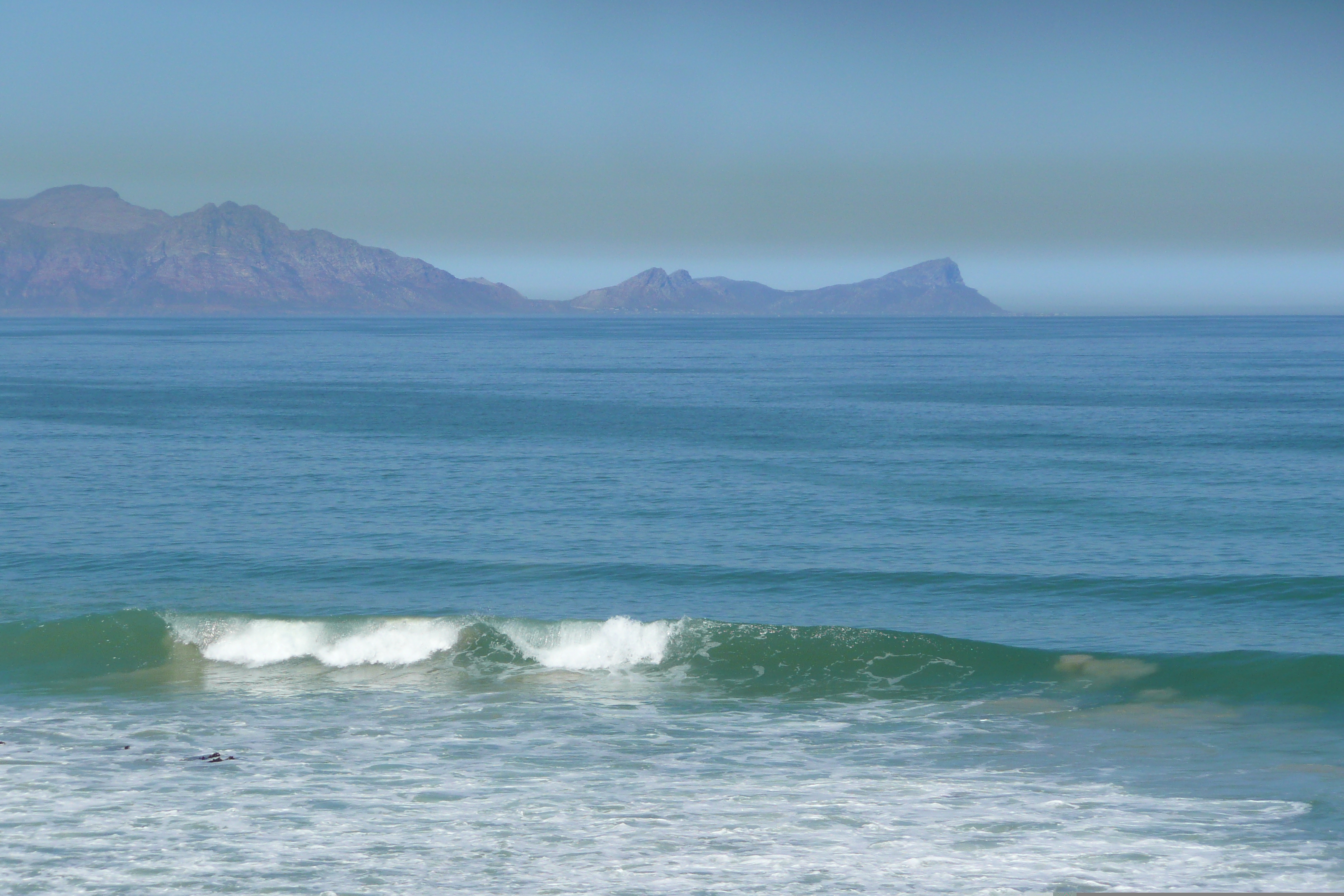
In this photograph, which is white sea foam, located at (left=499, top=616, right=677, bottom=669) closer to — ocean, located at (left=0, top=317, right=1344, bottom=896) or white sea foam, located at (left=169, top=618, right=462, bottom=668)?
ocean, located at (left=0, top=317, right=1344, bottom=896)

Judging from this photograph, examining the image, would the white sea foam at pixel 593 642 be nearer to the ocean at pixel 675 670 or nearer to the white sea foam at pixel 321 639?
the ocean at pixel 675 670

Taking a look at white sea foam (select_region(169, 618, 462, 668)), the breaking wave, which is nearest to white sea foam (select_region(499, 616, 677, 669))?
the breaking wave

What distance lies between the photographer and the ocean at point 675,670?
14.8 meters

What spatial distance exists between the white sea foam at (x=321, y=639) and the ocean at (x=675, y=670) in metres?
0.09

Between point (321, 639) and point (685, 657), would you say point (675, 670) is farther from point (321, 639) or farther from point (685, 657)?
point (321, 639)

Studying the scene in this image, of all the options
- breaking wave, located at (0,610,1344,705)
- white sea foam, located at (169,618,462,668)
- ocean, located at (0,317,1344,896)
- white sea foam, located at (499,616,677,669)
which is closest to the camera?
ocean, located at (0,317,1344,896)

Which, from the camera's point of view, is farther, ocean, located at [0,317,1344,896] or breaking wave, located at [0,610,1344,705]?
breaking wave, located at [0,610,1344,705]

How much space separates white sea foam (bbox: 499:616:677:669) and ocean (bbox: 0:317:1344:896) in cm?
8

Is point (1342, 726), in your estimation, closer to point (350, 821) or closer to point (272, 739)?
point (350, 821)

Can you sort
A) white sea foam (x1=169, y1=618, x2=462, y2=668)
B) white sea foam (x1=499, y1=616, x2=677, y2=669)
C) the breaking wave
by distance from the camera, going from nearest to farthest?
the breaking wave → white sea foam (x1=499, y1=616, x2=677, y2=669) → white sea foam (x1=169, y1=618, x2=462, y2=668)

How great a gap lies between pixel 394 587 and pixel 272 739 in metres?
11.4

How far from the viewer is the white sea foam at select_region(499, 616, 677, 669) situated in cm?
2491

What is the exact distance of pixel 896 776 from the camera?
17.6 meters

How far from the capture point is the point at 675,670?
24281 mm
